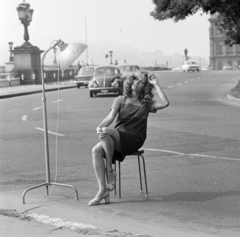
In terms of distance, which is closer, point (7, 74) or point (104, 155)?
point (104, 155)

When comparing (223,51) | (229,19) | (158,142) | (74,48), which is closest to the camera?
(74,48)

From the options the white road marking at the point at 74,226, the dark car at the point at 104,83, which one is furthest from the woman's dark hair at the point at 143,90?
the dark car at the point at 104,83

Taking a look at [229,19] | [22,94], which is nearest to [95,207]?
[229,19]

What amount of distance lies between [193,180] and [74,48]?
8.08 ft

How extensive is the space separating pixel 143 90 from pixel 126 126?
1.46 ft

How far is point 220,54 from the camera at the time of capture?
16900 centimetres

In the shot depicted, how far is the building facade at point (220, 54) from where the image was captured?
16712 centimetres

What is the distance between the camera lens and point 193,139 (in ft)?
38.8

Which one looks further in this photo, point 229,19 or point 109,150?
point 229,19

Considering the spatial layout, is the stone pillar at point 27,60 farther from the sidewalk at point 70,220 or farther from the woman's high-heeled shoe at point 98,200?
the woman's high-heeled shoe at point 98,200

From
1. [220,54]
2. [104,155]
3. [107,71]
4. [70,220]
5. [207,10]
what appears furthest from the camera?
[220,54]

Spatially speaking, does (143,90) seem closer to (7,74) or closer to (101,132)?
(101,132)

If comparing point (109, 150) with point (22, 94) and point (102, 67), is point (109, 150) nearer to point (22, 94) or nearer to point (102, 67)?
point (102, 67)

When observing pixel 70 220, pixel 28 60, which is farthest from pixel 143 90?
pixel 28 60
